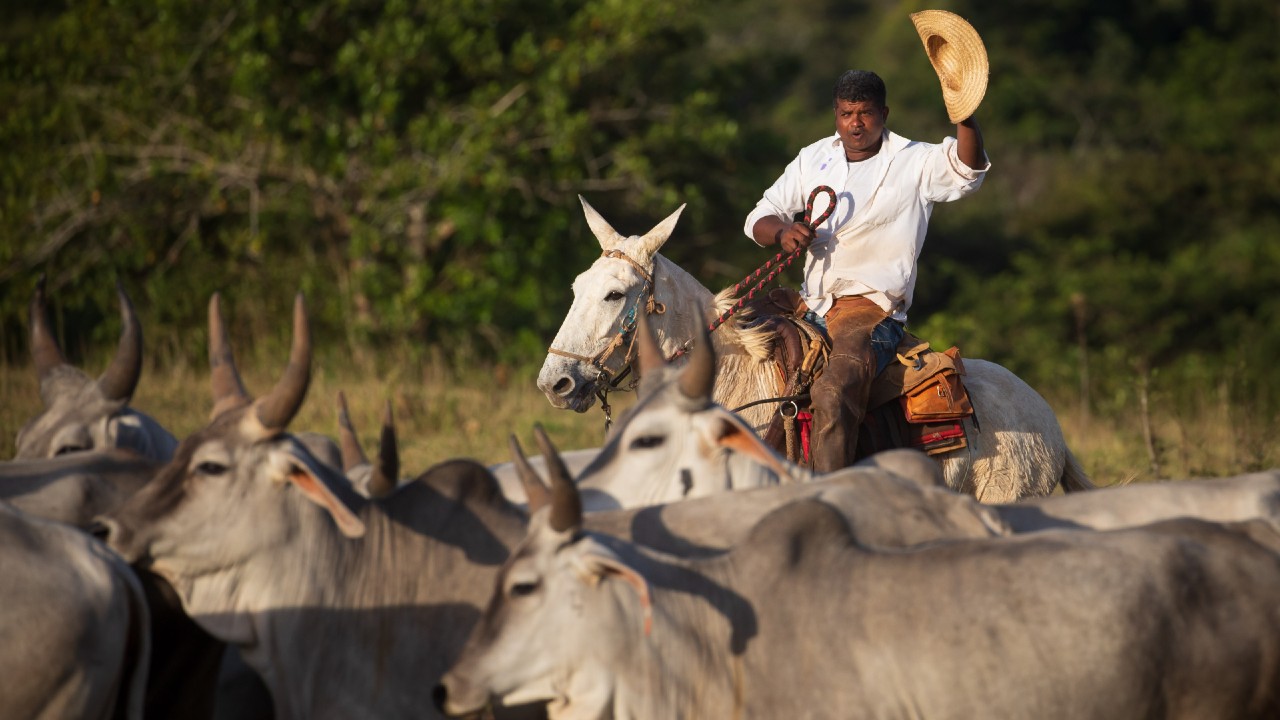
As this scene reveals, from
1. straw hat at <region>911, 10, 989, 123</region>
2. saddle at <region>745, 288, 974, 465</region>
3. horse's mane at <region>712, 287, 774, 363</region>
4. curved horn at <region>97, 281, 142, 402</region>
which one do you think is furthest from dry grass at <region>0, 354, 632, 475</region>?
straw hat at <region>911, 10, 989, 123</region>

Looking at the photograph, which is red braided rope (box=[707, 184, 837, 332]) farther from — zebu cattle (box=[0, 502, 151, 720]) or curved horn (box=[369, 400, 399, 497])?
zebu cattle (box=[0, 502, 151, 720])

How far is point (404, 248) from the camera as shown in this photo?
43.5 ft

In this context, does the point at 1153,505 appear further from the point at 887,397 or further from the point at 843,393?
the point at 887,397

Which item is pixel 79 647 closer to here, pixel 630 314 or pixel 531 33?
pixel 630 314

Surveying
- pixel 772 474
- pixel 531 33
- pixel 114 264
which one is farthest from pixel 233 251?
pixel 772 474

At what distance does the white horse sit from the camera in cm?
610

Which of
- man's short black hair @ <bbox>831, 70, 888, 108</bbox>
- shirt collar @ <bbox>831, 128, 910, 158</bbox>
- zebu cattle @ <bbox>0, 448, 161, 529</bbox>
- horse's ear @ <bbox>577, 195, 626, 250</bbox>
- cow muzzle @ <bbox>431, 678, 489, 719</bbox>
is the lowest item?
cow muzzle @ <bbox>431, 678, 489, 719</bbox>

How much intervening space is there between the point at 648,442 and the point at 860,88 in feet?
7.36

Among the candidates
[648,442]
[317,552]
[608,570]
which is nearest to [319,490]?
[317,552]

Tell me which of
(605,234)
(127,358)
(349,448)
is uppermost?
(605,234)

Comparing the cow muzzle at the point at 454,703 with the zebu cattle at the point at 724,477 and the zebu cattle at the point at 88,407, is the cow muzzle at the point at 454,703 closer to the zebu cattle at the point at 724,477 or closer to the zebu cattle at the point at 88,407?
the zebu cattle at the point at 724,477

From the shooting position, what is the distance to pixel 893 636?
12.9ft

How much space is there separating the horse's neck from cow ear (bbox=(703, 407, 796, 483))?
1.44m

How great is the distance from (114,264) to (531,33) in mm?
4090
